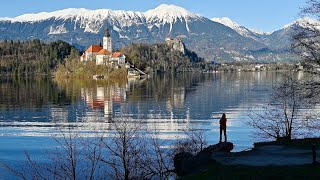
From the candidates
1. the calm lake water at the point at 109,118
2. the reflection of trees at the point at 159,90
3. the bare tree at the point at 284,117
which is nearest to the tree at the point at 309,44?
the bare tree at the point at 284,117

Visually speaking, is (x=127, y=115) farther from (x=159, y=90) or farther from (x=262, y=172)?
(x=159, y=90)

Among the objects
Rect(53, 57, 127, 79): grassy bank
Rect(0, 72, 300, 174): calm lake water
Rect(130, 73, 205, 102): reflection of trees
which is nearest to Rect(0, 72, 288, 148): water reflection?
Rect(0, 72, 300, 174): calm lake water

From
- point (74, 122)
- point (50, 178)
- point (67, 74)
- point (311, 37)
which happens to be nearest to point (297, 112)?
point (74, 122)

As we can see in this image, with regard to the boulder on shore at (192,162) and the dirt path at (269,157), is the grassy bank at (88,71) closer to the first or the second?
the boulder on shore at (192,162)

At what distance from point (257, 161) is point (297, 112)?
32.8m

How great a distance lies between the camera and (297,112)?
172ft

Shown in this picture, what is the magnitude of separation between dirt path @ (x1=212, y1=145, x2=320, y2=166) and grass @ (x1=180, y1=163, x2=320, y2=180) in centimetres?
132

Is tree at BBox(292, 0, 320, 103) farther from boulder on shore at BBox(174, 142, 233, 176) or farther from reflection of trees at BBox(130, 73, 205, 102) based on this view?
reflection of trees at BBox(130, 73, 205, 102)

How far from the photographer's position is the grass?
17.7 m

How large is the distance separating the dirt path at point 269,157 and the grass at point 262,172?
1.32 meters

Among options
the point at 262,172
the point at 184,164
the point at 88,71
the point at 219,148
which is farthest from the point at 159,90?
the point at 88,71

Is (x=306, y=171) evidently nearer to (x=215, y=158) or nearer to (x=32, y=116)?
(x=215, y=158)

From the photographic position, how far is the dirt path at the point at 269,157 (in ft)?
69.3

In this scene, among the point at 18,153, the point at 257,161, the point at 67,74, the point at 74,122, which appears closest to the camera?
the point at 257,161
